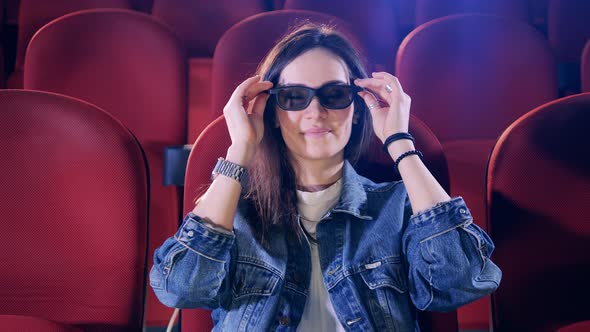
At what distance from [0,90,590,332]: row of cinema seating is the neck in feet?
0.30

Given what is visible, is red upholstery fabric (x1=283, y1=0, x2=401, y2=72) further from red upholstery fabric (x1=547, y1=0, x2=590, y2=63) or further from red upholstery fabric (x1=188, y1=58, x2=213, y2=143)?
red upholstery fabric (x1=547, y1=0, x2=590, y2=63)

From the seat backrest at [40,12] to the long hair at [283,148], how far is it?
66cm

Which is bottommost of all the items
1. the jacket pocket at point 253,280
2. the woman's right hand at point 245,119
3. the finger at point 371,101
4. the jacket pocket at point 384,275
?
the jacket pocket at point 253,280

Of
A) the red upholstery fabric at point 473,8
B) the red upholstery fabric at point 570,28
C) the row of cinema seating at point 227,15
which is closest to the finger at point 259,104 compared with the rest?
the row of cinema seating at point 227,15

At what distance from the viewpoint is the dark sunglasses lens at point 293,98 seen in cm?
56

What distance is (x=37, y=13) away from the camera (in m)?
1.17

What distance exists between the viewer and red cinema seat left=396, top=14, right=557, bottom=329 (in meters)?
0.79

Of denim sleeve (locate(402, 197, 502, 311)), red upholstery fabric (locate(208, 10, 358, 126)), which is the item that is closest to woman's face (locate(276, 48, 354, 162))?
denim sleeve (locate(402, 197, 502, 311))

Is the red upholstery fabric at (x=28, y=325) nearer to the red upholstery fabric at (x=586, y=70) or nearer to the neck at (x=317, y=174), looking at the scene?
the neck at (x=317, y=174)

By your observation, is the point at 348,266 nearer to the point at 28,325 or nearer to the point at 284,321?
the point at 284,321

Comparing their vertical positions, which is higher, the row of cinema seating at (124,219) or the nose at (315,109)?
the nose at (315,109)

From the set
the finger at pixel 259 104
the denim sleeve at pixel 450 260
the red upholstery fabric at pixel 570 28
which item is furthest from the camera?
the red upholstery fabric at pixel 570 28

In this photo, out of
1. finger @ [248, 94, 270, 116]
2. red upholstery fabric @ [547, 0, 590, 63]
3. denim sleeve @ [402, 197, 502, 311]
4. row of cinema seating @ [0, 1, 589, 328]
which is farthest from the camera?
red upholstery fabric @ [547, 0, 590, 63]

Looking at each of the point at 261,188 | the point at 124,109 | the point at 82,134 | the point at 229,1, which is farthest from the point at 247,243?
the point at 229,1
